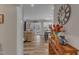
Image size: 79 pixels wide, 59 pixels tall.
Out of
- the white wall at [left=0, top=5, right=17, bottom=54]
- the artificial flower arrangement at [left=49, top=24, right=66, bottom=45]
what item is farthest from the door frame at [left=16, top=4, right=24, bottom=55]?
the artificial flower arrangement at [left=49, top=24, right=66, bottom=45]

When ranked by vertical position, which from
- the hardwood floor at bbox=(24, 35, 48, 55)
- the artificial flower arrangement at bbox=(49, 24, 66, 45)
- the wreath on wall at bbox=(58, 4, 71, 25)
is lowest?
the hardwood floor at bbox=(24, 35, 48, 55)

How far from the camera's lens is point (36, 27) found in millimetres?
1306

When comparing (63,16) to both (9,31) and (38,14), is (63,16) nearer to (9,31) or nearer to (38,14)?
(38,14)

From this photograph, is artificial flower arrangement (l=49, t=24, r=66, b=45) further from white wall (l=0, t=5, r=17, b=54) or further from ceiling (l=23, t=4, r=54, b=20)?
white wall (l=0, t=5, r=17, b=54)

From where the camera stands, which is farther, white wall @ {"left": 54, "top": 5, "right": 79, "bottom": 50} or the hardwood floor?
the hardwood floor

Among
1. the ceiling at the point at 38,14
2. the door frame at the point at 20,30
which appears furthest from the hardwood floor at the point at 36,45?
the ceiling at the point at 38,14

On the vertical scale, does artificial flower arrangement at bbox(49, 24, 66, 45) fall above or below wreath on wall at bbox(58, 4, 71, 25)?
below

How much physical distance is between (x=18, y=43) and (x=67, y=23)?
0.58 m

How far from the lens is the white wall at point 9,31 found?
1.21m

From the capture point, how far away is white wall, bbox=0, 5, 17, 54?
121cm

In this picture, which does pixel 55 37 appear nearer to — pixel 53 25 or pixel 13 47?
pixel 53 25

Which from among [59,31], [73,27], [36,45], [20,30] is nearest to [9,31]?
[20,30]

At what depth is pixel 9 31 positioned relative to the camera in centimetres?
129

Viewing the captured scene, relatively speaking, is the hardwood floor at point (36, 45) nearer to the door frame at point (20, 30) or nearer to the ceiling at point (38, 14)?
the door frame at point (20, 30)
